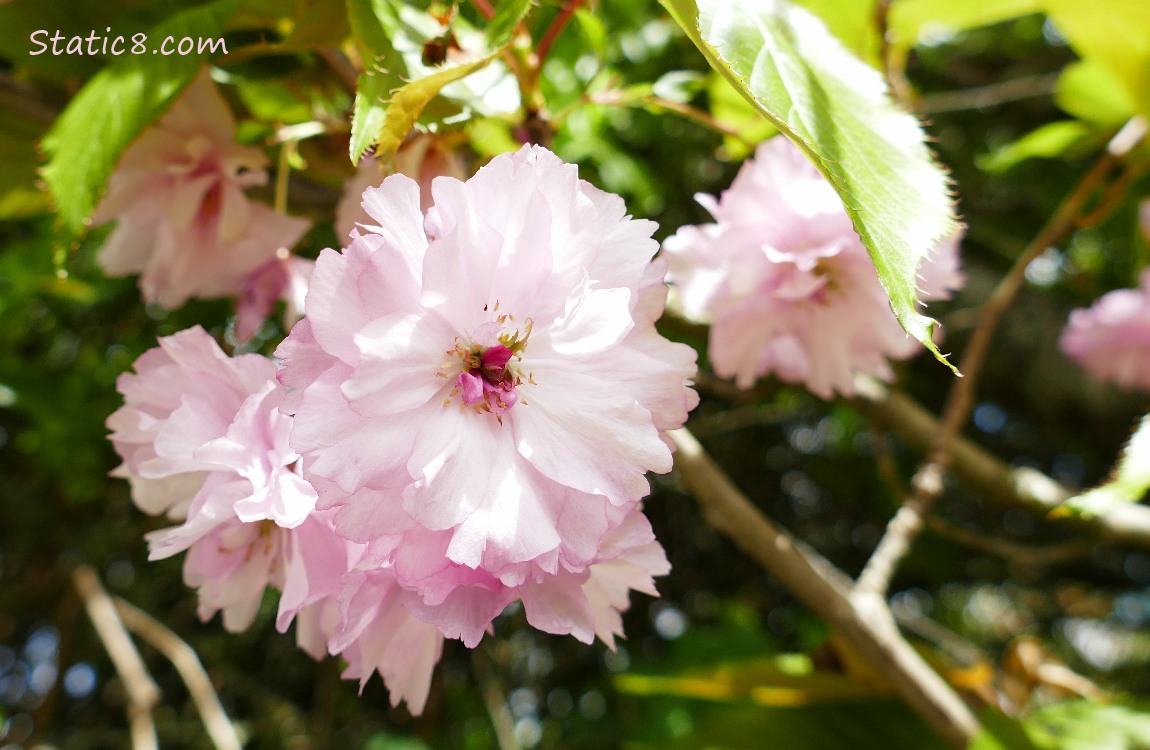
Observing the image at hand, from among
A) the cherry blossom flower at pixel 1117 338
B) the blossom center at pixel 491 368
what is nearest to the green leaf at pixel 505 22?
the blossom center at pixel 491 368

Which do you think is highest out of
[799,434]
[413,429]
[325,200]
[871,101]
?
[871,101]

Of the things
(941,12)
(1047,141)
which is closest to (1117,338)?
(1047,141)

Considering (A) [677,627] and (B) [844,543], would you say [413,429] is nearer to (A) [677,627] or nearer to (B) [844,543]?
(A) [677,627]

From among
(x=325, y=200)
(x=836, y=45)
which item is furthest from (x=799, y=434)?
(x=836, y=45)

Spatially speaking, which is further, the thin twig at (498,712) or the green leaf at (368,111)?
the thin twig at (498,712)

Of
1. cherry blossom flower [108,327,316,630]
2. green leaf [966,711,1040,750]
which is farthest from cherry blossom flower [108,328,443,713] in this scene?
green leaf [966,711,1040,750]

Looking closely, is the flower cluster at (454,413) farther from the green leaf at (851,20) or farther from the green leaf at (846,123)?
the green leaf at (851,20)

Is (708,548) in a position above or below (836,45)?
below

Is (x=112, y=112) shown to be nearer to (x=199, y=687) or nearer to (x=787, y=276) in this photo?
(x=787, y=276)
